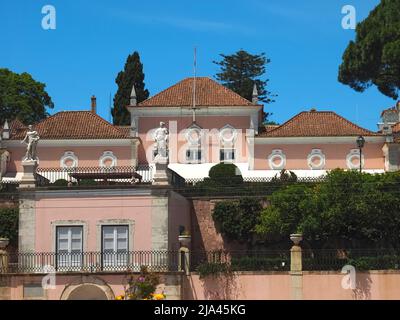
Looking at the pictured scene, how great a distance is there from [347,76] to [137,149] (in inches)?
497

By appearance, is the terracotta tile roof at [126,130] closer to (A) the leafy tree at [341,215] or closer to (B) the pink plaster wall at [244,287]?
(A) the leafy tree at [341,215]

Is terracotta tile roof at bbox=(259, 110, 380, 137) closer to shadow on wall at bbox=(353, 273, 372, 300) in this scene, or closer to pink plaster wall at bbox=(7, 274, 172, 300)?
shadow on wall at bbox=(353, 273, 372, 300)

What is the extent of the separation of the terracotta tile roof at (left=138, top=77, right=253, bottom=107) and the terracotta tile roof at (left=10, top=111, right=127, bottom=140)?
2.46 metres

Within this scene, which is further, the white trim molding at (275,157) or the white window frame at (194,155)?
the white window frame at (194,155)

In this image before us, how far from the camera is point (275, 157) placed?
56.6m

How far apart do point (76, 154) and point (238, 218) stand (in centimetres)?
1701

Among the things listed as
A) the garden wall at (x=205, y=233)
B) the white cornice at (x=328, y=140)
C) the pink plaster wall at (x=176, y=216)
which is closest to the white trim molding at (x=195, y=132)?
the white cornice at (x=328, y=140)

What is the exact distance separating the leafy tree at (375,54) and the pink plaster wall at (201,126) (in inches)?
263

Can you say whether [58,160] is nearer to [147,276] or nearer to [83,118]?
[83,118]

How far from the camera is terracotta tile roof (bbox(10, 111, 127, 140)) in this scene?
57.4 m

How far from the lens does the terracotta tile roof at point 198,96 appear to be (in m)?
57.6

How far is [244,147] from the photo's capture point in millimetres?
57562
